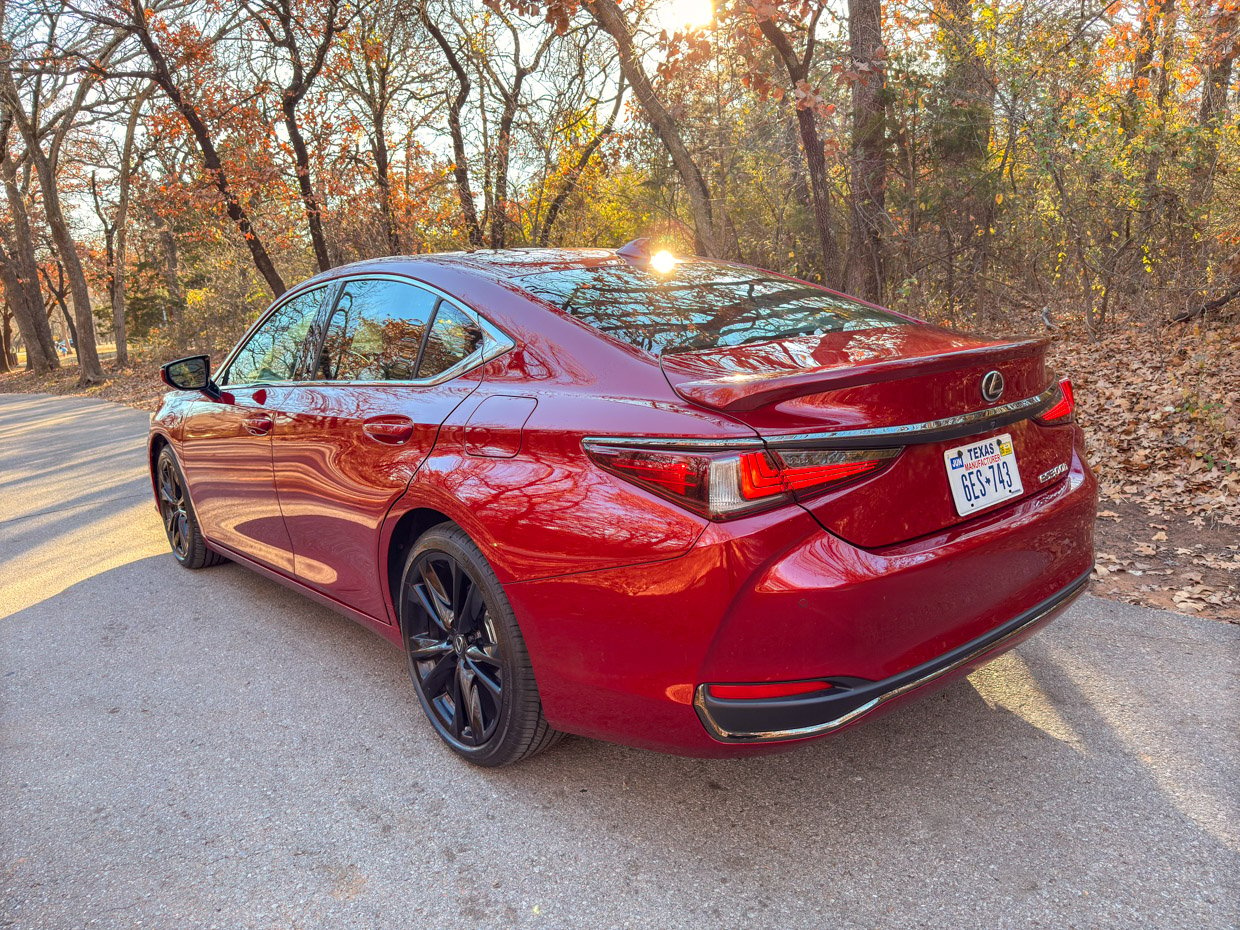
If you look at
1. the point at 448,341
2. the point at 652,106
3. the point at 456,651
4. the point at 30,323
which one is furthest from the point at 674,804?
the point at 30,323

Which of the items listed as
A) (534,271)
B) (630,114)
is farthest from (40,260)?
(534,271)

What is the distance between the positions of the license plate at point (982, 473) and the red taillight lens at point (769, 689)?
0.59 m

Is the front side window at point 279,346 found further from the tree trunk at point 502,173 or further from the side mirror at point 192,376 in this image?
the tree trunk at point 502,173

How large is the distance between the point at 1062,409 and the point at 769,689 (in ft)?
4.49

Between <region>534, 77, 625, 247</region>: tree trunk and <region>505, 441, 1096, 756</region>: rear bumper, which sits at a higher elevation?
<region>534, 77, 625, 247</region>: tree trunk

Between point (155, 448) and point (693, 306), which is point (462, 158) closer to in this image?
point (155, 448)

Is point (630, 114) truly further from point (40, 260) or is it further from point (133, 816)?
point (40, 260)

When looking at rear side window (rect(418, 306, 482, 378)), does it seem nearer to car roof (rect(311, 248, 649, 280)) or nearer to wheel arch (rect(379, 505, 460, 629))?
car roof (rect(311, 248, 649, 280))

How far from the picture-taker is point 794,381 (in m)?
1.99

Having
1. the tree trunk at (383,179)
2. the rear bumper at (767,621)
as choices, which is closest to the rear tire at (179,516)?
the rear bumper at (767,621)

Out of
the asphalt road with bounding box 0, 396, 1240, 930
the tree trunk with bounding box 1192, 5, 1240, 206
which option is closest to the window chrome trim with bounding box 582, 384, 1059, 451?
the asphalt road with bounding box 0, 396, 1240, 930

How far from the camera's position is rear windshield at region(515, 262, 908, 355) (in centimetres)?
249

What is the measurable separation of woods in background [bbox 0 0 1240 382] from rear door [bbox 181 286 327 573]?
4635mm

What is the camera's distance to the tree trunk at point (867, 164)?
31.3ft
